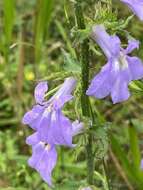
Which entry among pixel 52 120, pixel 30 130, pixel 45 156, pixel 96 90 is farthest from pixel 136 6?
pixel 30 130

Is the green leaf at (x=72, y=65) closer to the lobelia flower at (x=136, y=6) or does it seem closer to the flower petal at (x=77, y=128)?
the flower petal at (x=77, y=128)

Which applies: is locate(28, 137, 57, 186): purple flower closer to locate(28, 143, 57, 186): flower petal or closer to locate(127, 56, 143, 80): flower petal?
locate(28, 143, 57, 186): flower petal

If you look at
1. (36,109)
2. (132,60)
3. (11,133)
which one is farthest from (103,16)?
(11,133)

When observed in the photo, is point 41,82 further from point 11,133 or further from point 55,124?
point 11,133

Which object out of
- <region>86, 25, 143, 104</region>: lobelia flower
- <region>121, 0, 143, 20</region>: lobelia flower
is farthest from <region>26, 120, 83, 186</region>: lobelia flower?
<region>121, 0, 143, 20</region>: lobelia flower

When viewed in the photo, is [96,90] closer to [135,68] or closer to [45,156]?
[135,68]
